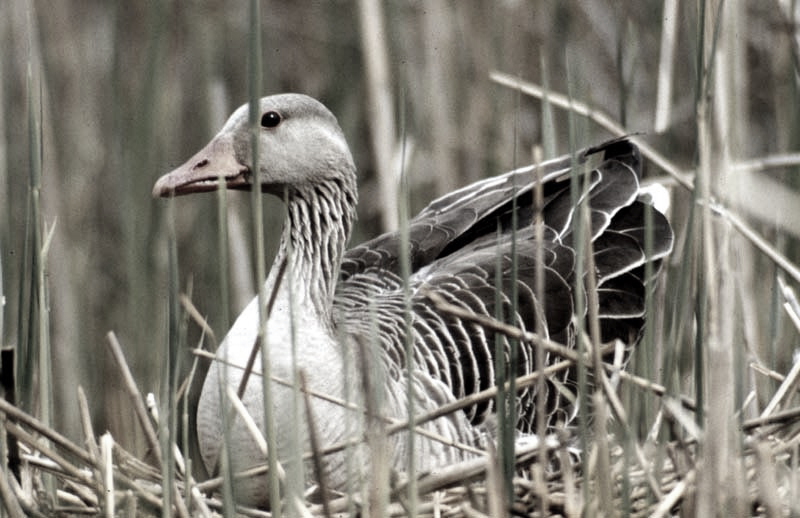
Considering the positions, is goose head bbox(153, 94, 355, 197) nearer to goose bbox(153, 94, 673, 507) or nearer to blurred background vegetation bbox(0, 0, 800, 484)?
goose bbox(153, 94, 673, 507)

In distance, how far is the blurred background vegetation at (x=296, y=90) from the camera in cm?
548

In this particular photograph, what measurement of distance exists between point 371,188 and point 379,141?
758mm

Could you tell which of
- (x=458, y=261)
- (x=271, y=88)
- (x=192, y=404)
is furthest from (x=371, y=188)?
(x=458, y=261)

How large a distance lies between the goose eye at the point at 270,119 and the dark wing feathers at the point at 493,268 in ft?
2.00

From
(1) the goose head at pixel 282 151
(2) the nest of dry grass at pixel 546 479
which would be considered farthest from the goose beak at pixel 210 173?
(2) the nest of dry grass at pixel 546 479

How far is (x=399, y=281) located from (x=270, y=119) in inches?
32.9

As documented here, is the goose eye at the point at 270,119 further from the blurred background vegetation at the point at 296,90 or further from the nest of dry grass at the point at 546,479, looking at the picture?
the nest of dry grass at the point at 546,479

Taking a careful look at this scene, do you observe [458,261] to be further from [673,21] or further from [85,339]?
[85,339]

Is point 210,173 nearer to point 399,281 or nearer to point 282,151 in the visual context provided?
point 282,151

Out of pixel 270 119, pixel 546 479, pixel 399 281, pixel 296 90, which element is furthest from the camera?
pixel 296 90

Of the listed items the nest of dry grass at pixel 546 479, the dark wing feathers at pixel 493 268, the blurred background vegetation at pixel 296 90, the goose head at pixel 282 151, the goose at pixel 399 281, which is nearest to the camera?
the nest of dry grass at pixel 546 479

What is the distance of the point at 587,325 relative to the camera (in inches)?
175

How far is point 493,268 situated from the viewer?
4.55m

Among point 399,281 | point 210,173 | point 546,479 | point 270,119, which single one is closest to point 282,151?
point 270,119
